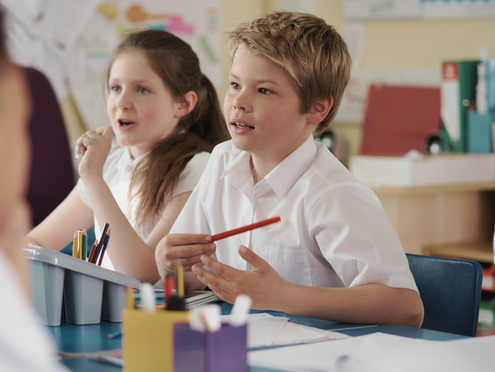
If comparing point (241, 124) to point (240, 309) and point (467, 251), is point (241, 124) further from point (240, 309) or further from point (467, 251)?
point (467, 251)

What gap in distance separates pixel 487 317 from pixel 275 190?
131cm

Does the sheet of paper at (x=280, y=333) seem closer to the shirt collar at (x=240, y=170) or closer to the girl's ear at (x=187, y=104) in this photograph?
the shirt collar at (x=240, y=170)

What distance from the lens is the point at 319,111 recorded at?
1.08m

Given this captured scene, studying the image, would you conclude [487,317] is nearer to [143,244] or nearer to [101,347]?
[143,244]

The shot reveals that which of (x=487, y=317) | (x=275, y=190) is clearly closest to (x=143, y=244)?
(x=275, y=190)

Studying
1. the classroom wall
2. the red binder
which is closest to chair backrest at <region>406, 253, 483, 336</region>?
the red binder

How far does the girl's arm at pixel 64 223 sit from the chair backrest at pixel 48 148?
1.86ft

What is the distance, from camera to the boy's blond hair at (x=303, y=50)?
3.32 ft

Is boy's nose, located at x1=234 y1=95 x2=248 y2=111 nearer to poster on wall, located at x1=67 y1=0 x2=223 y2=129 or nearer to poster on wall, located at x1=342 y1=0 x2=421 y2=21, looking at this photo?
poster on wall, located at x1=67 y1=0 x2=223 y2=129

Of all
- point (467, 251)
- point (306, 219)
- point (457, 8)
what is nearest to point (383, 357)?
point (306, 219)

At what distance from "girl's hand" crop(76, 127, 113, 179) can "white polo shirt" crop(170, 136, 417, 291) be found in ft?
0.71

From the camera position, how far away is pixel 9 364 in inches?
10.6

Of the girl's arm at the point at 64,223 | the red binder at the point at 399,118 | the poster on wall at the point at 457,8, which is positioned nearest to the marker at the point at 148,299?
the girl's arm at the point at 64,223

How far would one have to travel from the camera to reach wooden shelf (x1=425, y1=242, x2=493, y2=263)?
1.91 meters
